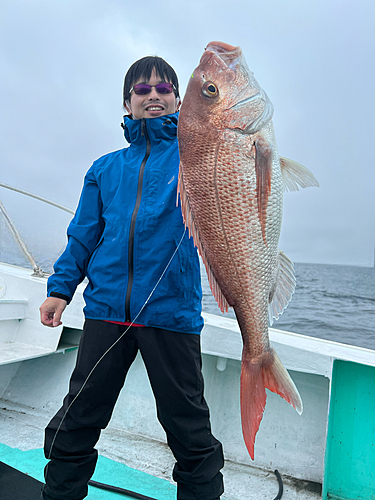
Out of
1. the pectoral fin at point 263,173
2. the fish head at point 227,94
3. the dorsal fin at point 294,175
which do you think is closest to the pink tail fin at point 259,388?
the pectoral fin at point 263,173

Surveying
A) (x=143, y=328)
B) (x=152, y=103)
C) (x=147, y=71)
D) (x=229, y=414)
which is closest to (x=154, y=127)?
(x=152, y=103)

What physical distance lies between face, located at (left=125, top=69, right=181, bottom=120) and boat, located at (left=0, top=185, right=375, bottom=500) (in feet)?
5.21

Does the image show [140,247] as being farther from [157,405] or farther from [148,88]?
[148,88]

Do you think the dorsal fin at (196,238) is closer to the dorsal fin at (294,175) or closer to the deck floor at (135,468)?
the dorsal fin at (294,175)

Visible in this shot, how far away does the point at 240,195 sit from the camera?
4.54 ft

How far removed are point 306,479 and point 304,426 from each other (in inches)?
13.3

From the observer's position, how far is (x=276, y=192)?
1.41 m

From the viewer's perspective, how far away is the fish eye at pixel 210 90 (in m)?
1.45

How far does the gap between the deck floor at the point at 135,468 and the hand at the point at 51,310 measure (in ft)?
3.96

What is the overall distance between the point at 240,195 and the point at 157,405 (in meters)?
1.05

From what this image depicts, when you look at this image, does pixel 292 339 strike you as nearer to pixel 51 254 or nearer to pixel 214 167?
pixel 214 167

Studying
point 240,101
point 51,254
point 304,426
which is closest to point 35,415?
point 51,254

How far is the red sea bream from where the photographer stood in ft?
4.55

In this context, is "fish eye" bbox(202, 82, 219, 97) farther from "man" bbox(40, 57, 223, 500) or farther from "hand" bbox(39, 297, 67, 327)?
"hand" bbox(39, 297, 67, 327)
